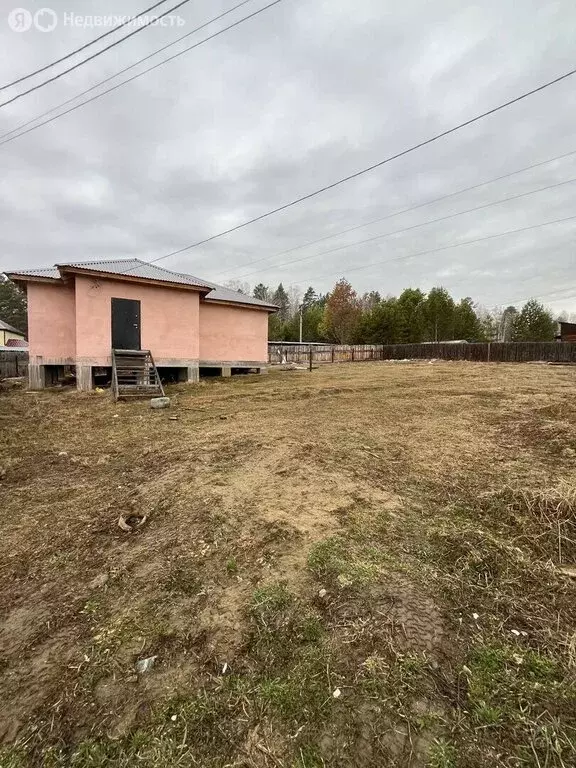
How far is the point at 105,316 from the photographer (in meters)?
10.7

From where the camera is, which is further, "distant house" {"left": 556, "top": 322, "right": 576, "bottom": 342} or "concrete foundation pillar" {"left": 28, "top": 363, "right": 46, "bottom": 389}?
"distant house" {"left": 556, "top": 322, "right": 576, "bottom": 342}

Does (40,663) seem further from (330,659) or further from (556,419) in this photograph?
(556,419)

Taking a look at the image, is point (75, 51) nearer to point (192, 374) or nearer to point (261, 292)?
point (192, 374)

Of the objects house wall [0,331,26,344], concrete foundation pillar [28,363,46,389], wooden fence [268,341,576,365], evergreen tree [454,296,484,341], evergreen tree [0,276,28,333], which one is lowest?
concrete foundation pillar [28,363,46,389]

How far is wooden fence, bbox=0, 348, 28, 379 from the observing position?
642 inches

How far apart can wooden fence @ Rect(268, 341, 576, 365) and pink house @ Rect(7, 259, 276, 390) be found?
9950 mm

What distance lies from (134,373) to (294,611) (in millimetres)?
9949

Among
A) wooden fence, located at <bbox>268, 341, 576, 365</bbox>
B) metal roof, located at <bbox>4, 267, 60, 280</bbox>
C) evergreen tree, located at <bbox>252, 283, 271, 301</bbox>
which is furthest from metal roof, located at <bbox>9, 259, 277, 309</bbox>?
evergreen tree, located at <bbox>252, 283, 271, 301</bbox>

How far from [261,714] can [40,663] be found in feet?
3.50

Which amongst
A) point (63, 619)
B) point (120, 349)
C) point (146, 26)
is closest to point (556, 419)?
point (63, 619)

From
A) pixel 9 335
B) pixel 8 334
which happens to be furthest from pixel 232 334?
pixel 9 335

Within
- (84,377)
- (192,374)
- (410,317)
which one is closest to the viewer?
(84,377)

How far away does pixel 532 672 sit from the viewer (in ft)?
4.90

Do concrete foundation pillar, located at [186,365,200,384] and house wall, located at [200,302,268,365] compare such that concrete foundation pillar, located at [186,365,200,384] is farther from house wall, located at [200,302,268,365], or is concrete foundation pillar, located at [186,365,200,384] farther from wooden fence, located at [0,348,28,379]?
wooden fence, located at [0,348,28,379]
